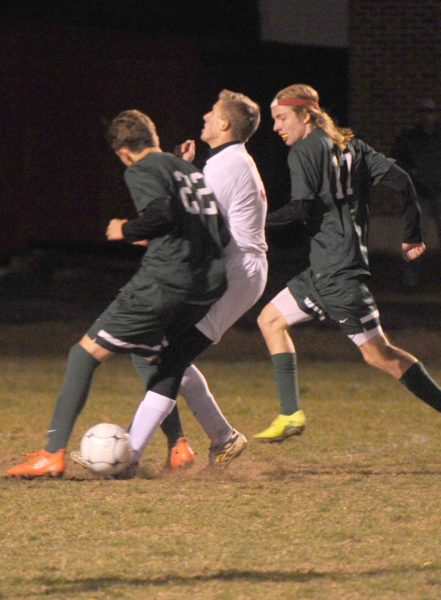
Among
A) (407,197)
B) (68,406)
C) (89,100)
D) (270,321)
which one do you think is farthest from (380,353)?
(89,100)

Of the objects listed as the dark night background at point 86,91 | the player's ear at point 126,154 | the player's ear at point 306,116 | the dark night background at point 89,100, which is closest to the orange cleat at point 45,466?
the player's ear at point 126,154

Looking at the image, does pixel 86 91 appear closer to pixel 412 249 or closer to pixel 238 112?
pixel 412 249

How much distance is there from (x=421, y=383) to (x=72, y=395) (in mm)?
1930

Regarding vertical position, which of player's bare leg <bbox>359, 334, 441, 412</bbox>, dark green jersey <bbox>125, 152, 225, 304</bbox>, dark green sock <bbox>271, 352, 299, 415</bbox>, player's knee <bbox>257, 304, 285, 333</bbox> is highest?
dark green jersey <bbox>125, 152, 225, 304</bbox>

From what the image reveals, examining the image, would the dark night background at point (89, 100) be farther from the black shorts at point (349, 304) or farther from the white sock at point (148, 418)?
the white sock at point (148, 418)

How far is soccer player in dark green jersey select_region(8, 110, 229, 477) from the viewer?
6195 mm

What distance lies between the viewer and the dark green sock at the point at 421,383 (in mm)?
7008

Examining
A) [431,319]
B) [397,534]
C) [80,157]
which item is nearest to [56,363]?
[431,319]

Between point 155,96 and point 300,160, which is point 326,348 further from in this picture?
point 155,96

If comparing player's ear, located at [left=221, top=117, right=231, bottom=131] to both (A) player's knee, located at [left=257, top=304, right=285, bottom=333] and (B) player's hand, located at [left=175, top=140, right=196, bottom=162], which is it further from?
(A) player's knee, located at [left=257, top=304, right=285, bottom=333]

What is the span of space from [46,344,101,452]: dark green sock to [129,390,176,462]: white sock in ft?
1.01

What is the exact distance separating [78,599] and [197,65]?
1586 centimetres

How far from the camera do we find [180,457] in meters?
6.86

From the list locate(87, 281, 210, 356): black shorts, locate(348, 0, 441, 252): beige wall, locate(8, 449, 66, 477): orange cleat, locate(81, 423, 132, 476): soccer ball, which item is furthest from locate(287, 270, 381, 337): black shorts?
locate(348, 0, 441, 252): beige wall
